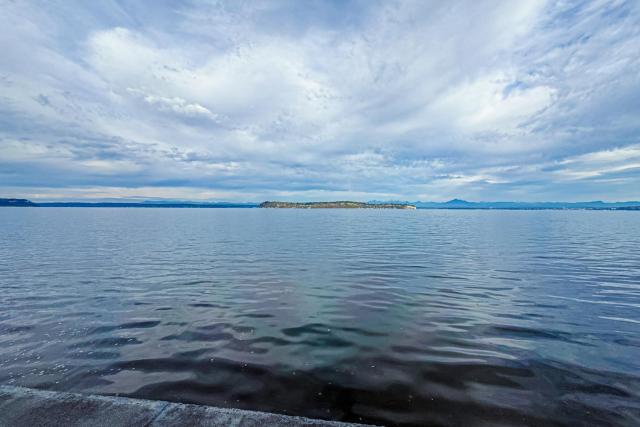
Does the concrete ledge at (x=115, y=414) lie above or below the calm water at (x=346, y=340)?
above

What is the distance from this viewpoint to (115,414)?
234 inches

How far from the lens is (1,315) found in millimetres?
14766

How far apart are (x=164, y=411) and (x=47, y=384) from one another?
5.47 m

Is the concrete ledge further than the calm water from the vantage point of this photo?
No

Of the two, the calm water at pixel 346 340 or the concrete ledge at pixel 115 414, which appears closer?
the concrete ledge at pixel 115 414

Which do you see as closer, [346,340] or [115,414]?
[115,414]

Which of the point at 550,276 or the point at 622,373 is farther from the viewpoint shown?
the point at 550,276

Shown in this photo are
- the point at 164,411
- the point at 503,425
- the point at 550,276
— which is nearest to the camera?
the point at 164,411

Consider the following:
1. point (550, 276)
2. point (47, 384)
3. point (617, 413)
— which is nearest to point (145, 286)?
point (47, 384)

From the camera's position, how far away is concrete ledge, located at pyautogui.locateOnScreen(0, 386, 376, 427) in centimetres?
572

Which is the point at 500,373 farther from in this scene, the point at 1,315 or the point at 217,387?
the point at 1,315

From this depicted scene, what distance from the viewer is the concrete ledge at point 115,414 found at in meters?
5.72

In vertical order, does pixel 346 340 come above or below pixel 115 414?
below

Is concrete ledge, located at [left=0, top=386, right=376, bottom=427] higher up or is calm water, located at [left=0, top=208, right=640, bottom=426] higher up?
concrete ledge, located at [left=0, top=386, right=376, bottom=427]
